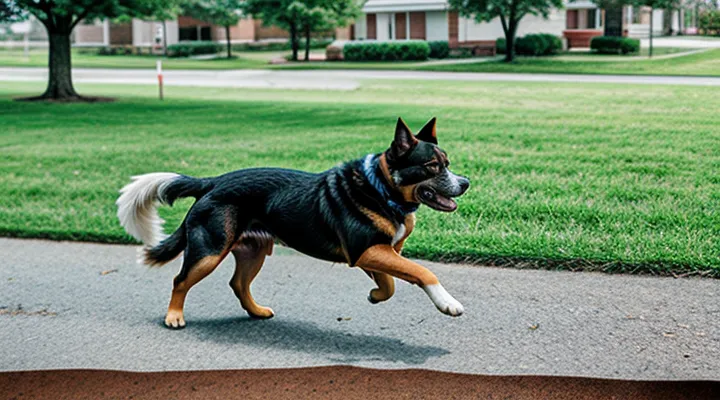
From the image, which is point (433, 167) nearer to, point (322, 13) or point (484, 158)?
point (484, 158)

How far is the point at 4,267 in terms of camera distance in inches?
262

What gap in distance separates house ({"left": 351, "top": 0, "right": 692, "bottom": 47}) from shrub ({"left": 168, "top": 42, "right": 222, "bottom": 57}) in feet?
27.3

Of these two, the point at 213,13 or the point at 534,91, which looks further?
the point at 213,13

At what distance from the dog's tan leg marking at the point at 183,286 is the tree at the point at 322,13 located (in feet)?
114

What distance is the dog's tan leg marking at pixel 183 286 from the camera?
4797 mm

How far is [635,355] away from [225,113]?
517 inches

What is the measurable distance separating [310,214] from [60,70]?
18.2 meters

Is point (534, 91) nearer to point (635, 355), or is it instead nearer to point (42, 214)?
point (42, 214)

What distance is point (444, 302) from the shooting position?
4.23 meters

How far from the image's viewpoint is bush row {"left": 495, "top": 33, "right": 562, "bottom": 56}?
1299 inches

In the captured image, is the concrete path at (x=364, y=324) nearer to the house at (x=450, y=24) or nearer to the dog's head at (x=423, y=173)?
the dog's head at (x=423, y=173)

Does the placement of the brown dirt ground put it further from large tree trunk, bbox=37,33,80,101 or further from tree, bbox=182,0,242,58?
tree, bbox=182,0,242,58

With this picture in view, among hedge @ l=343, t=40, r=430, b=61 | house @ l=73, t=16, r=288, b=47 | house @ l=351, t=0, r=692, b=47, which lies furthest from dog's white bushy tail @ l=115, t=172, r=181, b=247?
house @ l=73, t=16, r=288, b=47

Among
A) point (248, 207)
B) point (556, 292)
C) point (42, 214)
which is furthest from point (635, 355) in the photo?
point (42, 214)
